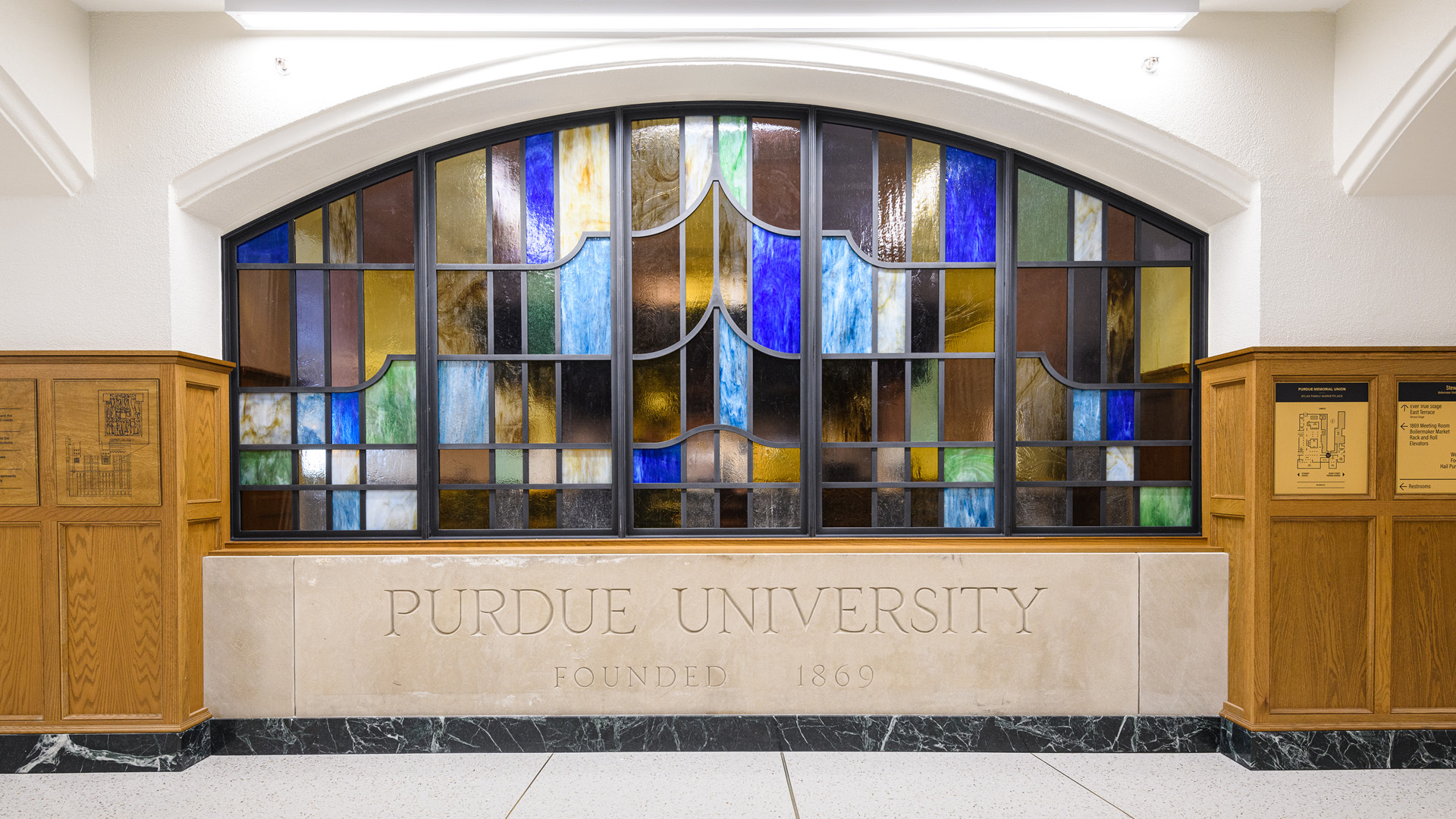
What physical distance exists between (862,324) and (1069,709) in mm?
2130

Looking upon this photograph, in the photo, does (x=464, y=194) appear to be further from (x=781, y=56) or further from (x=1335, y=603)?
(x=1335, y=603)

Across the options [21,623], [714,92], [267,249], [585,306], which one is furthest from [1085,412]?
[21,623]

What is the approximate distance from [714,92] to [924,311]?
62.0 inches

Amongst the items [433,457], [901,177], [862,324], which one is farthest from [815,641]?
[901,177]

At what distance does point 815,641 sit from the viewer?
3488 millimetres

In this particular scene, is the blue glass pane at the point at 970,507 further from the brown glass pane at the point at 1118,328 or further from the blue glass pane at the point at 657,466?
the blue glass pane at the point at 657,466

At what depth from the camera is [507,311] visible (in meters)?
3.82

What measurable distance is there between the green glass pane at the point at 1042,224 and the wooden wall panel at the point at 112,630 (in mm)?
4518

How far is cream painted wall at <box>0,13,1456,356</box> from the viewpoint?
3410 mm

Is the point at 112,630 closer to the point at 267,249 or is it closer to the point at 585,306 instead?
the point at 267,249

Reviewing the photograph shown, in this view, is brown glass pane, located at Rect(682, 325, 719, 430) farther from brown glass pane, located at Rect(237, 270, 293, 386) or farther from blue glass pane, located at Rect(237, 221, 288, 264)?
blue glass pane, located at Rect(237, 221, 288, 264)

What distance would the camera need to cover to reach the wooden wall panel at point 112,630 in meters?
3.32

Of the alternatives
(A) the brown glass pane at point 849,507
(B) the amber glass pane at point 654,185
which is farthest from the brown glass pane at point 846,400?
(B) the amber glass pane at point 654,185

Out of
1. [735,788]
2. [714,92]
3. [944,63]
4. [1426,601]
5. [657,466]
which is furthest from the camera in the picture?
[657,466]
